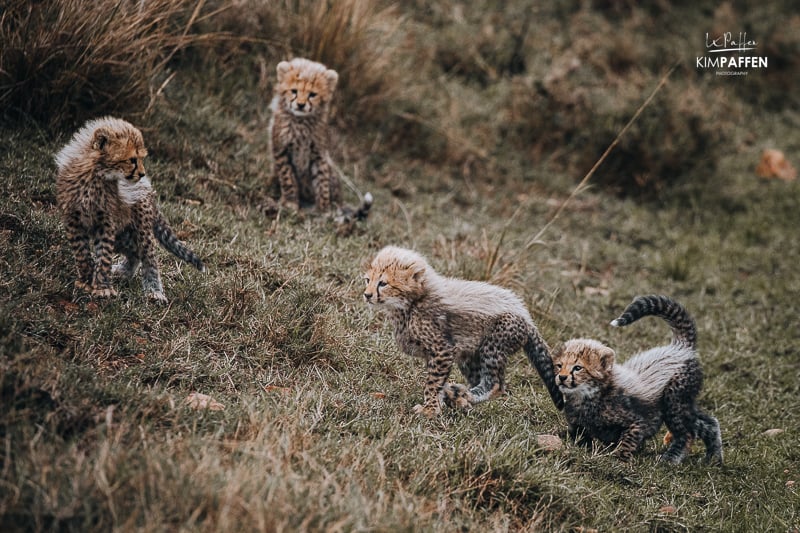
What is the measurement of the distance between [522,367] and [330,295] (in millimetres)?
1215

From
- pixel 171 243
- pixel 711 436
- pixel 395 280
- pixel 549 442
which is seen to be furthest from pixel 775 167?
pixel 171 243

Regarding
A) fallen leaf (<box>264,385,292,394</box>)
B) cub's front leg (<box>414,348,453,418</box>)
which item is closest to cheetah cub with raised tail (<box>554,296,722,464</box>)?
cub's front leg (<box>414,348,453,418</box>)

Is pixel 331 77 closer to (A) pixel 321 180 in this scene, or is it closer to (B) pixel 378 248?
(A) pixel 321 180

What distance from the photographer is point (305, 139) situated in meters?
5.63

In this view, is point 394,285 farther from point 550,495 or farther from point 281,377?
point 550,495

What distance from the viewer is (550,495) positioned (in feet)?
10.9

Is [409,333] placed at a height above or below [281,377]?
above

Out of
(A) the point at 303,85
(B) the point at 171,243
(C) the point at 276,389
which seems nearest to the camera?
(C) the point at 276,389

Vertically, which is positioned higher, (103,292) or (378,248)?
(103,292)

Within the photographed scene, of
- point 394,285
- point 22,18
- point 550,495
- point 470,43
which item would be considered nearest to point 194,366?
point 394,285

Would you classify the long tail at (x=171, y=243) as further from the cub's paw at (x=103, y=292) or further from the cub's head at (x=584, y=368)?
the cub's head at (x=584, y=368)

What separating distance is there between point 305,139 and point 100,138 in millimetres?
2127

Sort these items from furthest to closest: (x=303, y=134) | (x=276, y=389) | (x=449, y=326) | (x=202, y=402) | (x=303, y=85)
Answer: (x=303, y=134) < (x=303, y=85) < (x=449, y=326) < (x=276, y=389) < (x=202, y=402)

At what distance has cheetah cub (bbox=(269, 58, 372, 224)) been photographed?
215 inches
